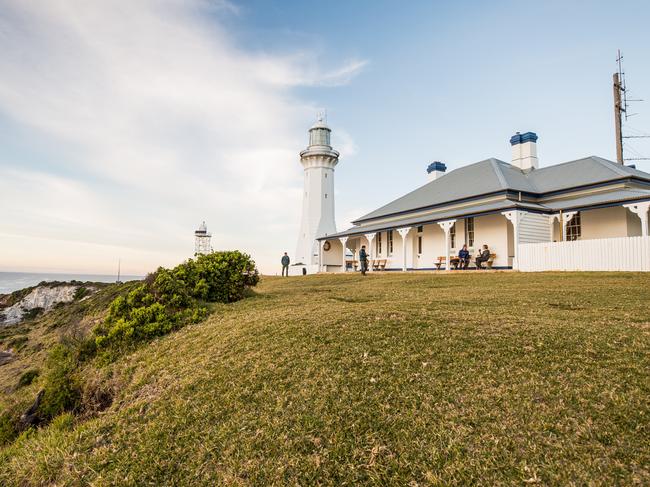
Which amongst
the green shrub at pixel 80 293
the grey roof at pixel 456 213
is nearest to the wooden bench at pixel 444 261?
the grey roof at pixel 456 213

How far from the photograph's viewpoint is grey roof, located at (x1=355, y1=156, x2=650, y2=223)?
2167cm

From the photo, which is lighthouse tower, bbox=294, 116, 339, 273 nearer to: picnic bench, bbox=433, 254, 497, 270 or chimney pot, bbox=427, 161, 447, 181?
chimney pot, bbox=427, 161, 447, 181

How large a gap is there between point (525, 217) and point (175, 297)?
16.5 meters

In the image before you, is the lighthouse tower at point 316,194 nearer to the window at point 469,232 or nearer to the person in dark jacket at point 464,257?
the window at point 469,232

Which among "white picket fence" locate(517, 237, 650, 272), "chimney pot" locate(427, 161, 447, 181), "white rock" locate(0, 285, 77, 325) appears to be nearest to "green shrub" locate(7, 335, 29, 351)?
"white rock" locate(0, 285, 77, 325)

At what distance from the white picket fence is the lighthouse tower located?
20.6 meters

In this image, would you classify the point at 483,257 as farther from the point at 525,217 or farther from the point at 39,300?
the point at 39,300

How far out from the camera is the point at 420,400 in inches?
178

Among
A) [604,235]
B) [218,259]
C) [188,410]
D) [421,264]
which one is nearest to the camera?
[188,410]

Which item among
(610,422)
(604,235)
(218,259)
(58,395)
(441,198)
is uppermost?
(441,198)

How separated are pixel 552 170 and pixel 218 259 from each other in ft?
68.7

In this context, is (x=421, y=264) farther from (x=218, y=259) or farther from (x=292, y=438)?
(x=292, y=438)

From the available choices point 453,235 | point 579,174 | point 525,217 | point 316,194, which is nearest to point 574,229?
point 525,217

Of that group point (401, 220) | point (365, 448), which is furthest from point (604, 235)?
point (365, 448)
